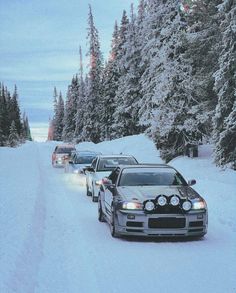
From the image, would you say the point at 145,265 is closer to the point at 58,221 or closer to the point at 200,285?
the point at 200,285

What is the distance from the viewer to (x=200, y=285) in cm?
670

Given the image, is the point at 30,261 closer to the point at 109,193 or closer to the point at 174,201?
the point at 174,201

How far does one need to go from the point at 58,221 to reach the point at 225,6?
499 inches

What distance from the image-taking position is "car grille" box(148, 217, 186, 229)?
9.58m

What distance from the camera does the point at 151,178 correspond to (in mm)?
11242

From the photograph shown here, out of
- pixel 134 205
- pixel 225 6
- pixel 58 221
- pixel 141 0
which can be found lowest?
pixel 58 221

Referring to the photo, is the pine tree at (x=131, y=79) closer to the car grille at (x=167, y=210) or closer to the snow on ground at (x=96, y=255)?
the snow on ground at (x=96, y=255)

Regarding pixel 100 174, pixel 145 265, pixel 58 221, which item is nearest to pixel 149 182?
pixel 58 221

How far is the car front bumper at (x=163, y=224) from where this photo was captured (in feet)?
31.4

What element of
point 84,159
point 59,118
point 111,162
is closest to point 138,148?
point 84,159

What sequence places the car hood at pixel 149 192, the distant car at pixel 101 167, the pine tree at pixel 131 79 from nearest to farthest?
the car hood at pixel 149 192, the distant car at pixel 101 167, the pine tree at pixel 131 79

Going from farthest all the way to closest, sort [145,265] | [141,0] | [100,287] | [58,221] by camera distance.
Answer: [141,0]
[58,221]
[145,265]
[100,287]

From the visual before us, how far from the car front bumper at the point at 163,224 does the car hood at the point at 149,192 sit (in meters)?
0.37

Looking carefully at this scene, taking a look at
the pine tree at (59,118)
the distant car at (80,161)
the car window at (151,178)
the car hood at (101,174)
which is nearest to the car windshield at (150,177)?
the car window at (151,178)
